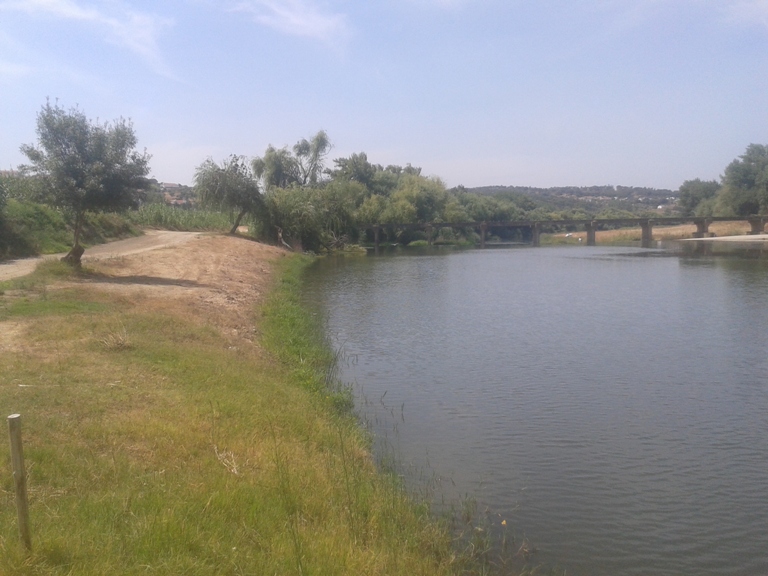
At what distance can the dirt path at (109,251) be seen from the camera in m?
24.4

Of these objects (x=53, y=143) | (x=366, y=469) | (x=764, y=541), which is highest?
(x=53, y=143)

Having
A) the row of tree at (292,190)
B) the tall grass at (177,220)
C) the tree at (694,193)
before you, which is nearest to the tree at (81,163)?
the row of tree at (292,190)

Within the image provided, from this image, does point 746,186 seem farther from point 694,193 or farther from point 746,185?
point 694,193

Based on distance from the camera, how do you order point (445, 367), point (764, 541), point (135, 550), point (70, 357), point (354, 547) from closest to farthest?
point (135, 550), point (354, 547), point (764, 541), point (70, 357), point (445, 367)

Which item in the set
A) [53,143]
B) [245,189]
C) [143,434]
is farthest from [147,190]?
[245,189]

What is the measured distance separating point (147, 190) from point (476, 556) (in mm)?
21157

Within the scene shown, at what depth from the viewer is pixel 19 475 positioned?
193 inches

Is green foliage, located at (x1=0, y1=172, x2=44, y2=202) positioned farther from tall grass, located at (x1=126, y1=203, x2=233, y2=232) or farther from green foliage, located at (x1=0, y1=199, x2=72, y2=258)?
tall grass, located at (x1=126, y1=203, x2=233, y2=232)

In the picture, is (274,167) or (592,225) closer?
(274,167)

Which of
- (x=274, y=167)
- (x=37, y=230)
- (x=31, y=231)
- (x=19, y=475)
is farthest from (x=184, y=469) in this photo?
(x=274, y=167)

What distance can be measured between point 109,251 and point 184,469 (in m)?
30.9

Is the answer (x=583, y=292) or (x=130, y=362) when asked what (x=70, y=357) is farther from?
(x=583, y=292)

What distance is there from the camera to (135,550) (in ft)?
18.7

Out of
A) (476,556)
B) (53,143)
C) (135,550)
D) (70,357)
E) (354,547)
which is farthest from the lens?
(53,143)
